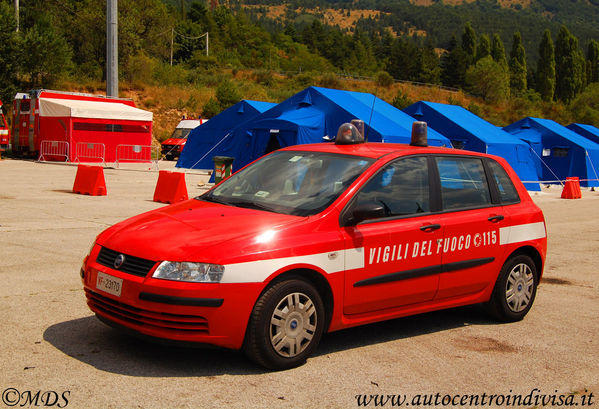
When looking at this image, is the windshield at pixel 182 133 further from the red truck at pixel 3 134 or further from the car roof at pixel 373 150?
the car roof at pixel 373 150

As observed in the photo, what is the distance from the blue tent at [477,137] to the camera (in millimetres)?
26859

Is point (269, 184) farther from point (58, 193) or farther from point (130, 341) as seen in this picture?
point (58, 193)

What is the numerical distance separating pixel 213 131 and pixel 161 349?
22.9 metres

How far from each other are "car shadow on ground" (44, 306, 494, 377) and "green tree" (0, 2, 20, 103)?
40948 mm

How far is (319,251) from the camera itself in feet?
15.8

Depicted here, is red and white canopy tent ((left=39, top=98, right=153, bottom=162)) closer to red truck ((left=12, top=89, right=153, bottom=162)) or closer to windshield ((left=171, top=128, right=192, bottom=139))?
red truck ((left=12, top=89, right=153, bottom=162))

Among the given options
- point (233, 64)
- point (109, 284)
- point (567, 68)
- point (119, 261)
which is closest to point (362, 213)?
point (119, 261)

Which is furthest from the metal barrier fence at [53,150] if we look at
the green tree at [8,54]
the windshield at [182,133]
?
the green tree at [8,54]

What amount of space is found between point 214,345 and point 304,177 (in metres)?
1.69

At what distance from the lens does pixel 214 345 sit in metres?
4.47

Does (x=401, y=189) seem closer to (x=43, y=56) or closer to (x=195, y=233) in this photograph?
(x=195, y=233)

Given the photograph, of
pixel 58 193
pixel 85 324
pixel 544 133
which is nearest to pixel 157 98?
pixel 544 133

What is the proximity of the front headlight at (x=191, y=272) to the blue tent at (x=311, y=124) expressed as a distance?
18.0 metres

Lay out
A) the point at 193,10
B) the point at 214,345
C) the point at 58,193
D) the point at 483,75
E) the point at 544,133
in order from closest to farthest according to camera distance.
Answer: the point at 214,345, the point at 58,193, the point at 544,133, the point at 483,75, the point at 193,10
